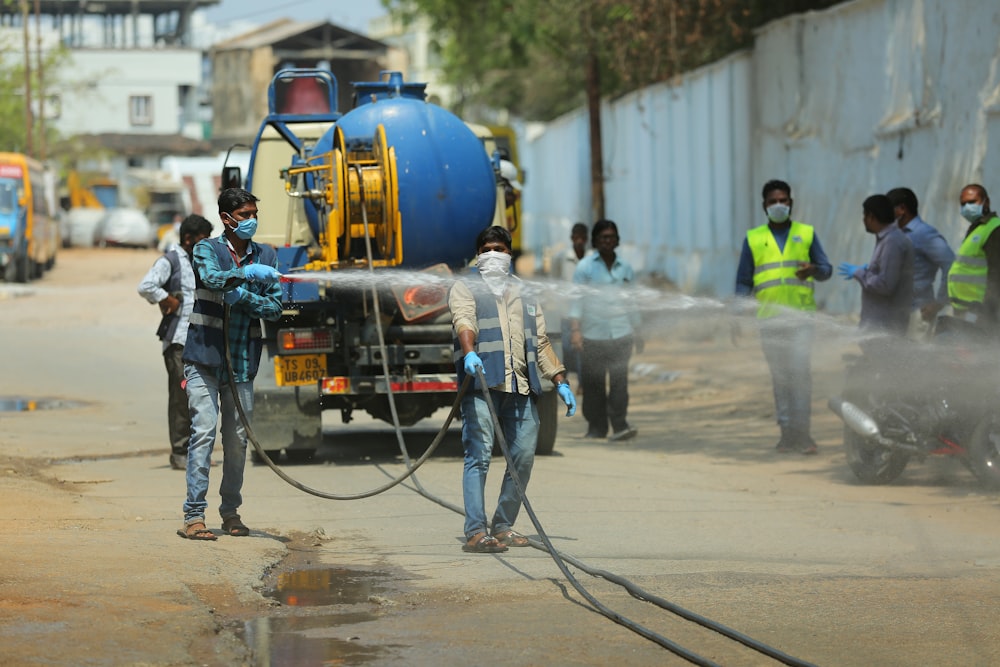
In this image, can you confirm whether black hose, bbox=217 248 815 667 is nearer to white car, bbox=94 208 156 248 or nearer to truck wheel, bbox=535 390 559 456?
truck wheel, bbox=535 390 559 456

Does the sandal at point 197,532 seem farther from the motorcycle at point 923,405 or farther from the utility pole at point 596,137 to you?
the utility pole at point 596,137

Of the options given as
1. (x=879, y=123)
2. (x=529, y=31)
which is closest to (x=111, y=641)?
(x=879, y=123)

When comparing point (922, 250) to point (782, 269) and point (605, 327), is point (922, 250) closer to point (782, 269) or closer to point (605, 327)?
point (782, 269)

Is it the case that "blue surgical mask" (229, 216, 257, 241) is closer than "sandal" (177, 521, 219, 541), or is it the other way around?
"sandal" (177, 521, 219, 541)

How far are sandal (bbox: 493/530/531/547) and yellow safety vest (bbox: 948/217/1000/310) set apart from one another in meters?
4.33

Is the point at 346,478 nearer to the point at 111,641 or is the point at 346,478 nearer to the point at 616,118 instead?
the point at 111,641

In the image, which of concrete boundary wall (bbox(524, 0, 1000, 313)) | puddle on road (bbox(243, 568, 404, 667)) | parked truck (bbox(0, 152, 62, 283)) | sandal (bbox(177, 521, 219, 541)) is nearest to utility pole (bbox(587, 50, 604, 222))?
concrete boundary wall (bbox(524, 0, 1000, 313))

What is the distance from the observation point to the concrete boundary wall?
14.8m

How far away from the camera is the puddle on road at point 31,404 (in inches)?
610

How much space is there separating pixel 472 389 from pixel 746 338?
13.5m

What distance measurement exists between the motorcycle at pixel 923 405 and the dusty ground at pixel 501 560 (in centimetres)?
21

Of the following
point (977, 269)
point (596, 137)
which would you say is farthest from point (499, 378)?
point (596, 137)

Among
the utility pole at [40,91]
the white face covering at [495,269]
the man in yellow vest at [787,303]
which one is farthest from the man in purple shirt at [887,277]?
the utility pole at [40,91]

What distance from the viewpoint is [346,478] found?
1091 cm
